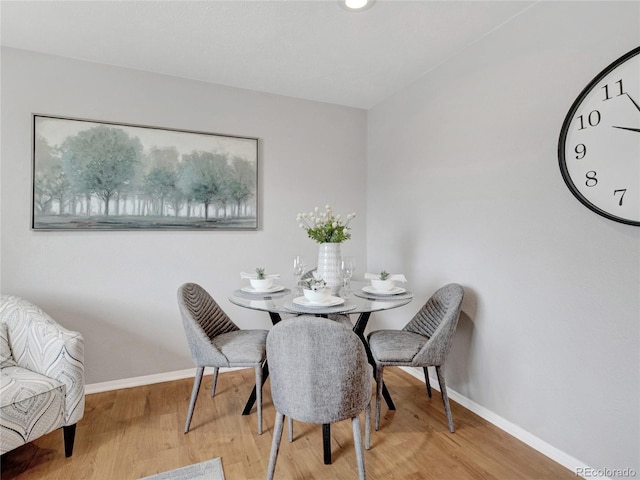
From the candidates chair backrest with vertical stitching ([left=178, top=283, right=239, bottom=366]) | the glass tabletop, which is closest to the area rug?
chair backrest with vertical stitching ([left=178, top=283, right=239, bottom=366])

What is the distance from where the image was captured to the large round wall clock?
154 cm

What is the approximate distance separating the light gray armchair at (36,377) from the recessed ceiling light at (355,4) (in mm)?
2394

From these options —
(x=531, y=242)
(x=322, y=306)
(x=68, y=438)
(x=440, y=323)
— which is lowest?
(x=68, y=438)

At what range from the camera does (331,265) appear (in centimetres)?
235

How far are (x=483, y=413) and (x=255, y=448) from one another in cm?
151

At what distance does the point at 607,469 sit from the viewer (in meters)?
1.67

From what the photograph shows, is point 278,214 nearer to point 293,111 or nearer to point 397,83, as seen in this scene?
point 293,111

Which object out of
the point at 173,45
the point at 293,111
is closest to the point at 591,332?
the point at 293,111

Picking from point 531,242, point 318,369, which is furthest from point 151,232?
point 531,242

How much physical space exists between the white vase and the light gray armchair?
1484 millimetres

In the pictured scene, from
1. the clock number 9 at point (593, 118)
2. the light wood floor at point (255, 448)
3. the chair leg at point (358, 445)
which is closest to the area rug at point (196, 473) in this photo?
the light wood floor at point (255, 448)

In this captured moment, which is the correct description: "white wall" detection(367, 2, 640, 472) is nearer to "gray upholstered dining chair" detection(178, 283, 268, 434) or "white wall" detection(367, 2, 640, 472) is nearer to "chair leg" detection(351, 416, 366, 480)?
"chair leg" detection(351, 416, 366, 480)

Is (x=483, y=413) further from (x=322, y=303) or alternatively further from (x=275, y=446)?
(x=275, y=446)

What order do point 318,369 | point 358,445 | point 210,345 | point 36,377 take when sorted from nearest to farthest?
1. point 318,369
2. point 358,445
3. point 36,377
4. point 210,345
